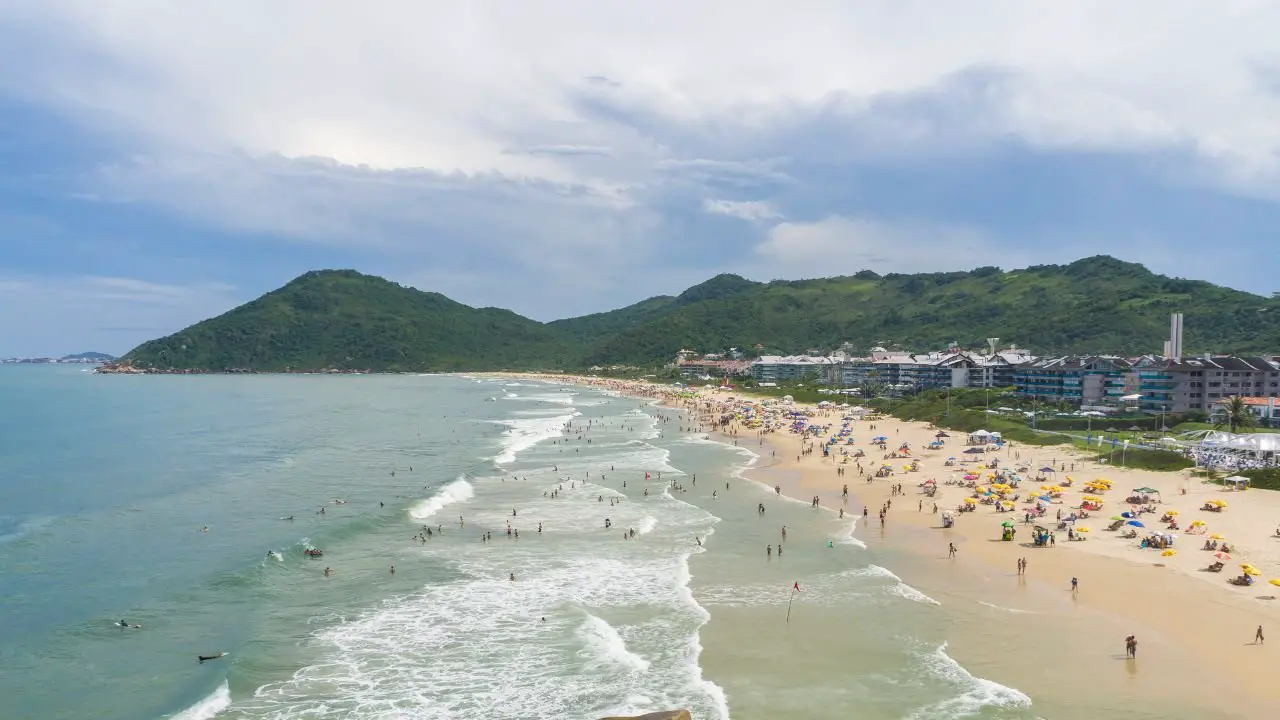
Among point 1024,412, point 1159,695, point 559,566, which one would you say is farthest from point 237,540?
point 1024,412

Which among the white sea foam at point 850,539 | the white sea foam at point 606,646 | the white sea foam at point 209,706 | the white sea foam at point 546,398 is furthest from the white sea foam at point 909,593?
the white sea foam at point 546,398

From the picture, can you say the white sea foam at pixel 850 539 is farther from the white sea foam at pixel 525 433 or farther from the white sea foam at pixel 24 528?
the white sea foam at pixel 24 528

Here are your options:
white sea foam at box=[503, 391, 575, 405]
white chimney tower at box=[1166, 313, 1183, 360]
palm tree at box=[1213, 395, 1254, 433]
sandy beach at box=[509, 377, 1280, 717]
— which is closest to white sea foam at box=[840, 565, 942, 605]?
sandy beach at box=[509, 377, 1280, 717]

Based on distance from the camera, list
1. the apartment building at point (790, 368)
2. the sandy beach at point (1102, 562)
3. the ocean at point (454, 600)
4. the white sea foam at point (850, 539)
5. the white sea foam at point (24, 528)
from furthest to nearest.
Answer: the apartment building at point (790, 368)
the white sea foam at point (24, 528)
the white sea foam at point (850, 539)
the sandy beach at point (1102, 562)
the ocean at point (454, 600)

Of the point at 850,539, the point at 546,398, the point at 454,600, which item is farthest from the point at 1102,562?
the point at 546,398

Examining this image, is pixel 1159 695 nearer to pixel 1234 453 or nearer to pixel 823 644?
pixel 823 644

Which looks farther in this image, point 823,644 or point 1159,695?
point 823,644

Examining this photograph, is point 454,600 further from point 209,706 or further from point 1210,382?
point 1210,382
